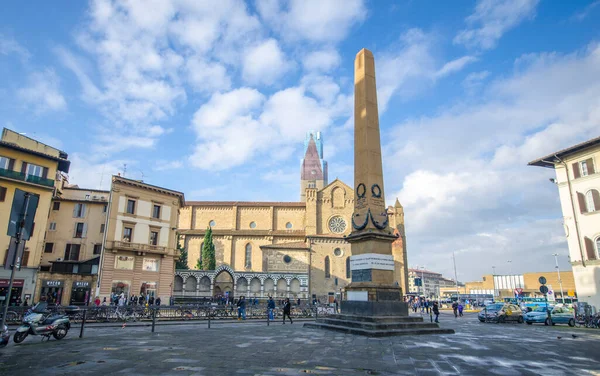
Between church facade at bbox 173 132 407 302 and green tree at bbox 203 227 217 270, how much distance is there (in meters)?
2.43

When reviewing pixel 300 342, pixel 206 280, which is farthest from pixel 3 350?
pixel 206 280

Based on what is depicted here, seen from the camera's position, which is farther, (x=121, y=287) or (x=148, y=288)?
(x=148, y=288)

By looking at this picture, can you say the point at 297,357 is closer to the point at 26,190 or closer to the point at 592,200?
the point at 592,200

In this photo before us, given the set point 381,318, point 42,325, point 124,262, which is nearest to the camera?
point 42,325

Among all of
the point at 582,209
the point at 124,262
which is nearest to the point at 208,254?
the point at 124,262

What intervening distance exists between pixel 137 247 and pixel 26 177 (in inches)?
358

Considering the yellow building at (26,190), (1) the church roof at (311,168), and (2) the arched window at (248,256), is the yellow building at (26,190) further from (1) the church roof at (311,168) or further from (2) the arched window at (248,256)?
(1) the church roof at (311,168)

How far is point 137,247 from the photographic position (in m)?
29.3

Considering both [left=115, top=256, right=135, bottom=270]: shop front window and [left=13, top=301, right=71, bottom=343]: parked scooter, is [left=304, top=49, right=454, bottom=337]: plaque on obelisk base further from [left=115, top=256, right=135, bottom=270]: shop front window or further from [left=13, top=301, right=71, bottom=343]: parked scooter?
[left=115, top=256, right=135, bottom=270]: shop front window

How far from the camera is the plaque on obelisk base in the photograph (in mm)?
12312

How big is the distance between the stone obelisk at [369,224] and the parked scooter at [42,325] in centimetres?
935

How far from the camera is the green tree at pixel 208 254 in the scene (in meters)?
45.3

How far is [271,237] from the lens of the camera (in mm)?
49938

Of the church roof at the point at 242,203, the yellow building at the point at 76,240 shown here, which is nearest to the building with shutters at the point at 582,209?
the church roof at the point at 242,203
